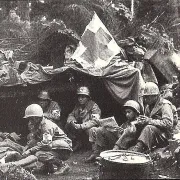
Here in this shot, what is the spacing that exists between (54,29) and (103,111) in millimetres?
2871

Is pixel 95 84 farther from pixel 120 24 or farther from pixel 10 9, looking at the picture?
pixel 10 9

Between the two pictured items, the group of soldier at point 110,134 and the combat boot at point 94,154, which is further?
the combat boot at point 94,154

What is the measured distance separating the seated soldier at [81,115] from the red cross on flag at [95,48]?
0.71m

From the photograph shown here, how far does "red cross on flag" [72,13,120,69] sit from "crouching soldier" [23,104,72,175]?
92.4 inches

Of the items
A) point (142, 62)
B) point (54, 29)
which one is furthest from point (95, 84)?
point (54, 29)

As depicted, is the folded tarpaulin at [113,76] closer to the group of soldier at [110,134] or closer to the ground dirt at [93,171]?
the group of soldier at [110,134]

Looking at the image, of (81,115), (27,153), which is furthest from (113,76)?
(27,153)

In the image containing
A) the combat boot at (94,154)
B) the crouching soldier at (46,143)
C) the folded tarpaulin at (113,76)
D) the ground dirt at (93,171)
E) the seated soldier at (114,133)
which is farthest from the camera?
the folded tarpaulin at (113,76)

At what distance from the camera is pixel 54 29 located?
11.3 m

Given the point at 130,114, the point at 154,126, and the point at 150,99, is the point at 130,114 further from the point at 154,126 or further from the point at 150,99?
the point at 154,126

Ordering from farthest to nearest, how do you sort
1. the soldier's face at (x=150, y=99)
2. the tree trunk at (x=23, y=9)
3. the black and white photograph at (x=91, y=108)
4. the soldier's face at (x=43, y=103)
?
the tree trunk at (x=23, y=9), the soldier's face at (x=43, y=103), the soldier's face at (x=150, y=99), the black and white photograph at (x=91, y=108)

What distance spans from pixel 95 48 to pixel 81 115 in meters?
1.70

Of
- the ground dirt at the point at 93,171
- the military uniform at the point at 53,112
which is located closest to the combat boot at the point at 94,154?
the ground dirt at the point at 93,171

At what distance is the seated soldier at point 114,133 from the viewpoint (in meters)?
7.96
